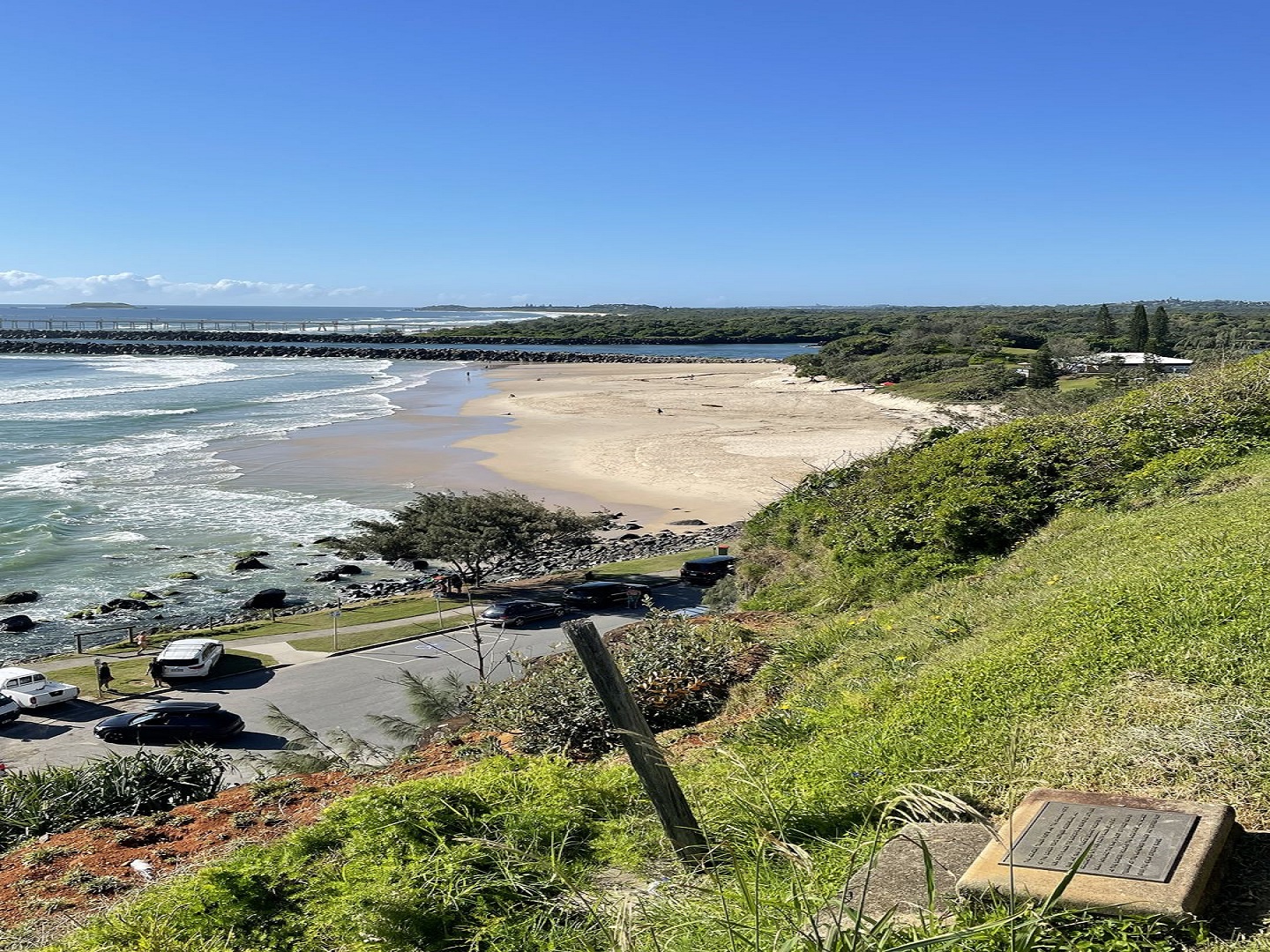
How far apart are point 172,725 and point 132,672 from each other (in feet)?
19.5

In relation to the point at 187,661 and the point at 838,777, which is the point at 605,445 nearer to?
the point at 187,661

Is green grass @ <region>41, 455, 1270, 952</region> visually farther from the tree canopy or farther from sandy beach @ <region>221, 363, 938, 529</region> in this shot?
the tree canopy

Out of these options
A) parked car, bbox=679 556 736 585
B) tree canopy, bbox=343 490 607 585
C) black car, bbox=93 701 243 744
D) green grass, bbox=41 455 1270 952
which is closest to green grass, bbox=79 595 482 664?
tree canopy, bbox=343 490 607 585

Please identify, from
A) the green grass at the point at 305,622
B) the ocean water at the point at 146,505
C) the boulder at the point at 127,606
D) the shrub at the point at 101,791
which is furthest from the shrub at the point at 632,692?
the boulder at the point at 127,606

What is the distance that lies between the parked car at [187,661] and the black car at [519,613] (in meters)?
5.98

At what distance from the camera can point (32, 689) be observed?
56.9 feet

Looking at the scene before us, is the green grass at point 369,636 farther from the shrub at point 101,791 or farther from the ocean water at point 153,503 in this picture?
the shrub at point 101,791

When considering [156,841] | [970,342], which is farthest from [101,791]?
[970,342]

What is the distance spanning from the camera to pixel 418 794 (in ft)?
18.9

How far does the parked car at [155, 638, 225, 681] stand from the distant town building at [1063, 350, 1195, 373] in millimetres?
34858

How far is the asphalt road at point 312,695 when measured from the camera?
15.6 metres

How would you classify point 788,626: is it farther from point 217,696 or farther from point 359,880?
point 217,696

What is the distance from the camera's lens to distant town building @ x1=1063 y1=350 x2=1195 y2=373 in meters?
42.9

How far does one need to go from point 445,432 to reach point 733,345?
111171 mm
